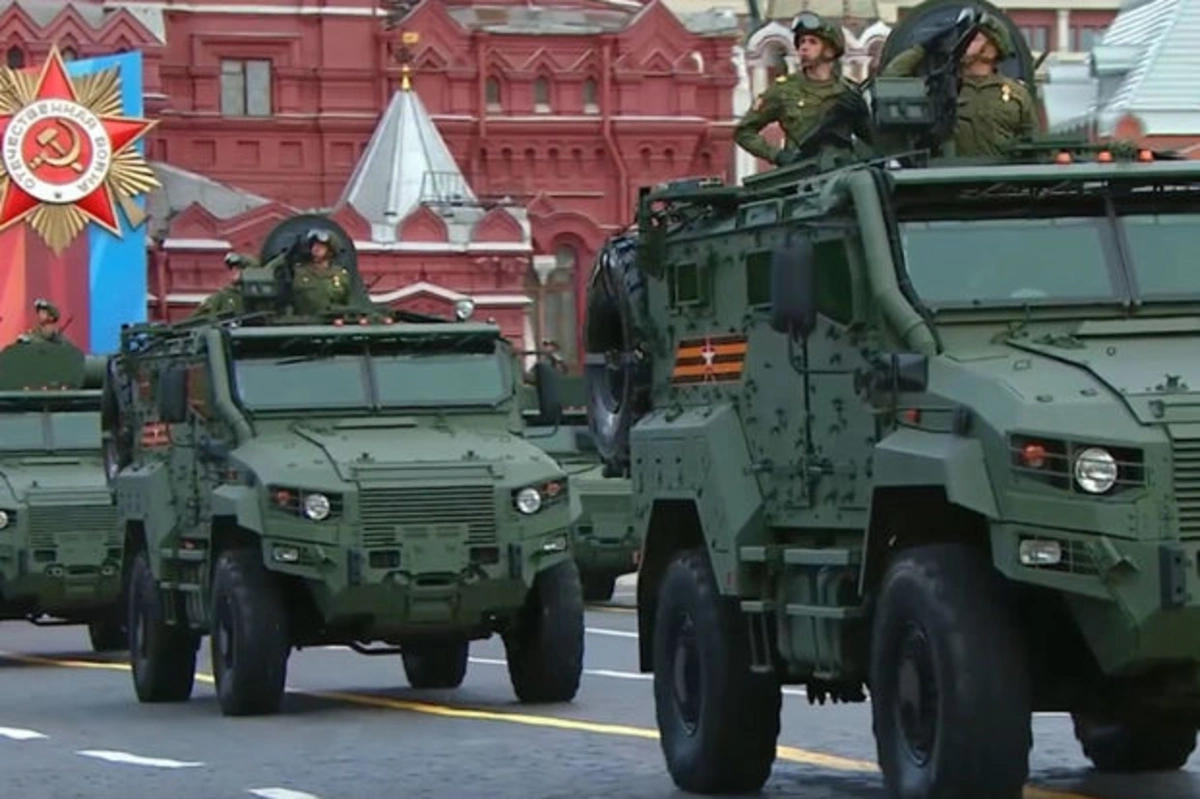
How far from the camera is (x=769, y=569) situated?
13.8 meters

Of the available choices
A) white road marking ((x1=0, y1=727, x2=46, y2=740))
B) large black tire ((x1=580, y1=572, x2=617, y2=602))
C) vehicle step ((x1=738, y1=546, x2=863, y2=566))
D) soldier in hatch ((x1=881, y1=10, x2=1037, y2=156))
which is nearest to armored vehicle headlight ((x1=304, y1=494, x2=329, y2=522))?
white road marking ((x1=0, y1=727, x2=46, y2=740))

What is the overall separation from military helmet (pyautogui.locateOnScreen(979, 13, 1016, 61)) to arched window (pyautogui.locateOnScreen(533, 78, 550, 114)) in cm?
5879

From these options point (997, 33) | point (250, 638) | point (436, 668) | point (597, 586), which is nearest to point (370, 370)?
point (436, 668)

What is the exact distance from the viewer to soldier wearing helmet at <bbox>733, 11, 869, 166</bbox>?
1550cm

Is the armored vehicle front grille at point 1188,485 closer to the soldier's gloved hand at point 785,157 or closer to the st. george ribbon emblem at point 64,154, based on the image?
the soldier's gloved hand at point 785,157

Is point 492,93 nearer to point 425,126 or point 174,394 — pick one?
point 425,126

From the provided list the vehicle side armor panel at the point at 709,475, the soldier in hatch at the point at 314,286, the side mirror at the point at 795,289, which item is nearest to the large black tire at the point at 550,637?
the soldier in hatch at the point at 314,286

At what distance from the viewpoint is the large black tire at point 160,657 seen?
22.5 m

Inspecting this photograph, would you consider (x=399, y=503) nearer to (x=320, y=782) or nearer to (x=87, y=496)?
(x=320, y=782)

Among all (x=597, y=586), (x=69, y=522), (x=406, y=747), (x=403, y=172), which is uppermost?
(x=403, y=172)

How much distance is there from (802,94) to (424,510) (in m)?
5.40

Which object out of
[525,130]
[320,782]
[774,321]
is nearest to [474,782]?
[320,782]

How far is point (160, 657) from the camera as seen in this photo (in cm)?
2259

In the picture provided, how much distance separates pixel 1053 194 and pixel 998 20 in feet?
6.26
